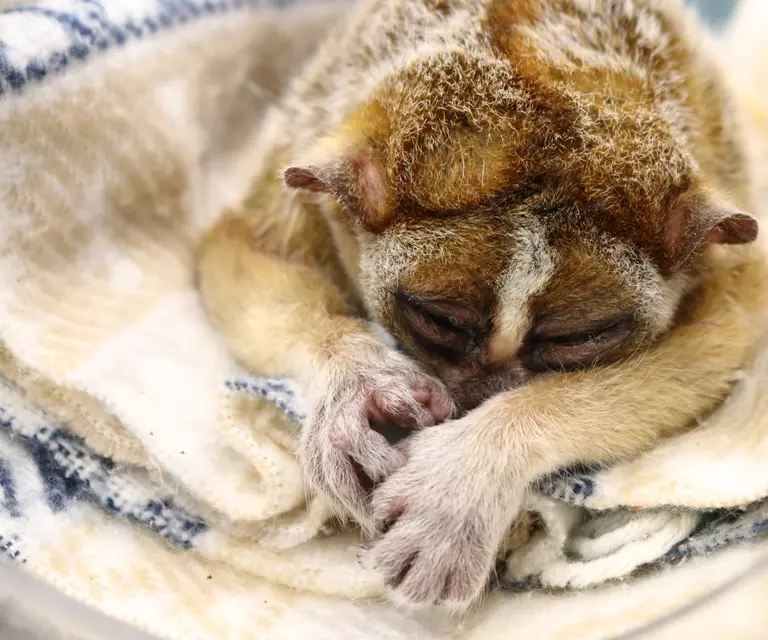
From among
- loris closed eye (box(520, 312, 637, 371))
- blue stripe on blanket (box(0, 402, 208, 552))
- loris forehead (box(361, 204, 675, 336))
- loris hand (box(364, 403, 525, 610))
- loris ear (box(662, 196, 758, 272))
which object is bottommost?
blue stripe on blanket (box(0, 402, 208, 552))

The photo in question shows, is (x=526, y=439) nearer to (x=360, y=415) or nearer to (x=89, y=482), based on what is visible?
(x=360, y=415)

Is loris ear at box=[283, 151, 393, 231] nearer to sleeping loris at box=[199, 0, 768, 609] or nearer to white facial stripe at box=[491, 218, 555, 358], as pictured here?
sleeping loris at box=[199, 0, 768, 609]

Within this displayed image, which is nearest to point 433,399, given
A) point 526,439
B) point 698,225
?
point 526,439

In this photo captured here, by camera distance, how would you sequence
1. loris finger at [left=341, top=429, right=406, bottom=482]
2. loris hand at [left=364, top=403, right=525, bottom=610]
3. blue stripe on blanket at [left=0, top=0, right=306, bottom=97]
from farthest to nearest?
blue stripe on blanket at [left=0, top=0, right=306, bottom=97] → loris finger at [left=341, top=429, right=406, bottom=482] → loris hand at [left=364, top=403, right=525, bottom=610]

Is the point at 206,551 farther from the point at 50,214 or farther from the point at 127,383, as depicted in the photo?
the point at 50,214

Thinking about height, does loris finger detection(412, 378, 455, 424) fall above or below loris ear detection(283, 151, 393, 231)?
below

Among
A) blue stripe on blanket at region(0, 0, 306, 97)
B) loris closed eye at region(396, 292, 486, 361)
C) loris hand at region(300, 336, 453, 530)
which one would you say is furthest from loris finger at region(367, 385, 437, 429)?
blue stripe on blanket at region(0, 0, 306, 97)

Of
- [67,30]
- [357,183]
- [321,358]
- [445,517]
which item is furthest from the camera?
[67,30]
